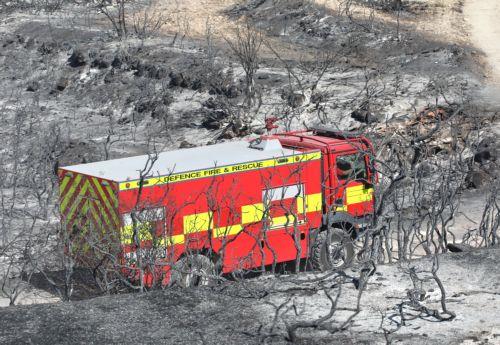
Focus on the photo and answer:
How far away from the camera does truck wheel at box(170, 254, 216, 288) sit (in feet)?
52.2

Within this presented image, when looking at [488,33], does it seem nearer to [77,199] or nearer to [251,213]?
[251,213]

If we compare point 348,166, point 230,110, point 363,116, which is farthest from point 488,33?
point 348,166

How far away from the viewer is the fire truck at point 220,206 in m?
15.8

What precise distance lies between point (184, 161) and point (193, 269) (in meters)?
2.23

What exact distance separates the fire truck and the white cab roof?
0.02 metres

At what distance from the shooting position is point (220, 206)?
16797 mm

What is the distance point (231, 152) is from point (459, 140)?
29.8 ft

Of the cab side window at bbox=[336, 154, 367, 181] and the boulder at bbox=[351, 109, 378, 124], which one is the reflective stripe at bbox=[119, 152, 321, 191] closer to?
the cab side window at bbox=[336, 154, 367, 181]

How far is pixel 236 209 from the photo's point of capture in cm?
1708

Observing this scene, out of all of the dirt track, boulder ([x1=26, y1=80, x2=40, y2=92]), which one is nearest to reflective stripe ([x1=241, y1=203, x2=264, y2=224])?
the dirt track

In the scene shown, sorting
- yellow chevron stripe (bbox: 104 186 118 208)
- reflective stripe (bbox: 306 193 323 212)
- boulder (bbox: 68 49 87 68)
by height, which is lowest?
boulder (bbox: 68 49 87 68)

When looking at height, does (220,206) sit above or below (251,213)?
above

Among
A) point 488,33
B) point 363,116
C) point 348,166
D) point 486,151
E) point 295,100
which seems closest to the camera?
point 348,166

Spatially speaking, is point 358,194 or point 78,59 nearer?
point 358,194
